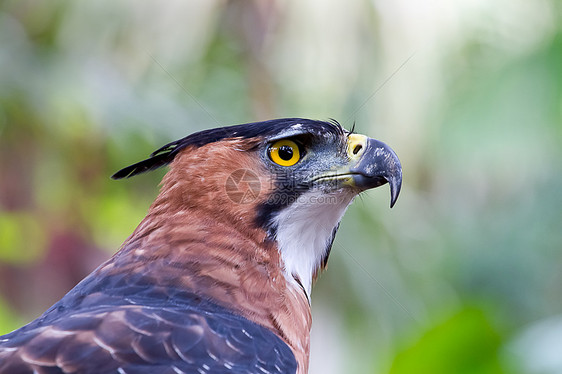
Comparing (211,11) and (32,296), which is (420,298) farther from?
(32,296)

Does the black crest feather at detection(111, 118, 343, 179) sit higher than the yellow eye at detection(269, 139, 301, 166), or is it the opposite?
the black crest feather at detection(111, 118, 343, 179)

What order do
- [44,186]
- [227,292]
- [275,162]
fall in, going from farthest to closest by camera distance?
[44,186] < [275,162] < [227,292]

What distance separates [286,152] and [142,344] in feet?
3.47

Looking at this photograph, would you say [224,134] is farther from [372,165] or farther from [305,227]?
[372,165]

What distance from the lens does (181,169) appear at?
2.80 m

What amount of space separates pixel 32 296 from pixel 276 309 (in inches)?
181

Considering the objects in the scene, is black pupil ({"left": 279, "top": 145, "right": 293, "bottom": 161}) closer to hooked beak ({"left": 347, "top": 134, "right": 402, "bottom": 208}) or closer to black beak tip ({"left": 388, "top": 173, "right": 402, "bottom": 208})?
hooked beak ({"left": 347, "top": 134, "right": 402, "bottom": 208})

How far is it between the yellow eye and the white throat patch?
15 centimetres

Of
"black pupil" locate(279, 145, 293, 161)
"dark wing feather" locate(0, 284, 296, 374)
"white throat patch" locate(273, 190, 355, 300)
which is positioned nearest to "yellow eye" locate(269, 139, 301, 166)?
"black pupil" locate(279, 145, 293, 161)

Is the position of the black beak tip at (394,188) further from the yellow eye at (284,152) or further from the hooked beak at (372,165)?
the yellow eye at (284,152)

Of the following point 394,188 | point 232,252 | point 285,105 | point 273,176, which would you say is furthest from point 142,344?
point 285,105

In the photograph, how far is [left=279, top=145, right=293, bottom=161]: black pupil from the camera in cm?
280

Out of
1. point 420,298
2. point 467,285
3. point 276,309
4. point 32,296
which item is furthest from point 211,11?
point 467,285

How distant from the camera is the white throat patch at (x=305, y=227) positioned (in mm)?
2771
